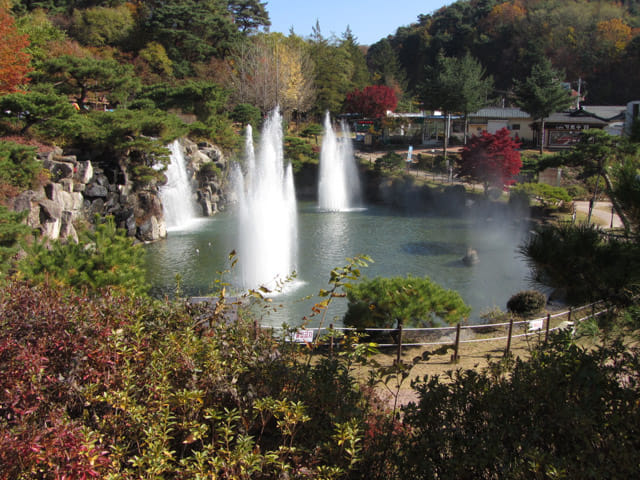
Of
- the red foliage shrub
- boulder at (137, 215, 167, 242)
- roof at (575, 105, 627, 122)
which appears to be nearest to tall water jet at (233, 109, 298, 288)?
the red foliage shrub

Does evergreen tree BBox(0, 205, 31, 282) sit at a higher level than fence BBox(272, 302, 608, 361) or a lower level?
higher

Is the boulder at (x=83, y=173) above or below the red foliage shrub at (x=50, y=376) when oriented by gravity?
above

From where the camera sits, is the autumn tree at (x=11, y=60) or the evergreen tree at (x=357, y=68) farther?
the evergreen tree at (x=357, y=68)

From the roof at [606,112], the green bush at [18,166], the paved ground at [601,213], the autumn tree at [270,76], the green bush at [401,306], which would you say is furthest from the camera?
the autumn tree at [270,76]

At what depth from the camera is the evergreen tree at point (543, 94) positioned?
32.2 m

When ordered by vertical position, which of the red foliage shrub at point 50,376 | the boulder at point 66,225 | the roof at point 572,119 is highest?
the roof at point 572,119

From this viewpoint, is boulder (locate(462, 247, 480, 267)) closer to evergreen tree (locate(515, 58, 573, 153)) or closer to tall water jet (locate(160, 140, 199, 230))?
tall water jet (locate(160, 140, 199, 230))

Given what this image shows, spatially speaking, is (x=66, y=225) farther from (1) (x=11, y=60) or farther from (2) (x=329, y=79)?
(2) (x=329, y=79)

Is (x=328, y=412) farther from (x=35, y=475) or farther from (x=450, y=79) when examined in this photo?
(x=450, y=79)

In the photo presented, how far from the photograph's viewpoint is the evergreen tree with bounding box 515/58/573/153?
32.2m

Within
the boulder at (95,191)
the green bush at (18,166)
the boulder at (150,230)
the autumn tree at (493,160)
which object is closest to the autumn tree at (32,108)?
the green bush at (18,166)

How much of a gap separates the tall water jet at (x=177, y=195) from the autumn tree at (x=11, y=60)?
6.51 meters

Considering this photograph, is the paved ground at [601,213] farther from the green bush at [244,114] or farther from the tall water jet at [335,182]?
the green bush at [244,114]

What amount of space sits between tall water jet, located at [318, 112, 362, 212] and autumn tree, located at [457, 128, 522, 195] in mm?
Result: 6435
